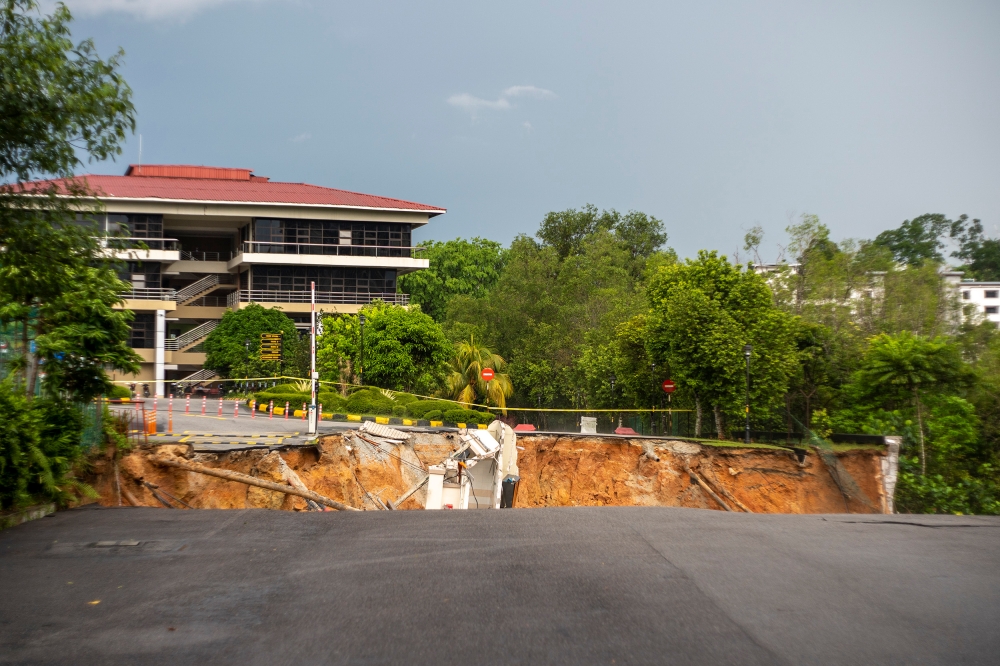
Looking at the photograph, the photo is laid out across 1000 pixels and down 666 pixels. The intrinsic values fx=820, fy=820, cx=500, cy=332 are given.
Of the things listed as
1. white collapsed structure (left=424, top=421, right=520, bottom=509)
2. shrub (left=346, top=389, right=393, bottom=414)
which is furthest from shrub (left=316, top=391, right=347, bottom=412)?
white collapsed structure (left=424, top=421, right=520, bottom=509)

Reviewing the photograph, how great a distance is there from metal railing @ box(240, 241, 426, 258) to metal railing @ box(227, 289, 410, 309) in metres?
2.98

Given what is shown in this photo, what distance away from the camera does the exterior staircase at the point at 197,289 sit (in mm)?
62688

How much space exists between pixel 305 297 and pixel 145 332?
11.4 metres

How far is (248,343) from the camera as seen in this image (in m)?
53.9

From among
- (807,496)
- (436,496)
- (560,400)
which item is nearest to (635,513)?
(436,496)

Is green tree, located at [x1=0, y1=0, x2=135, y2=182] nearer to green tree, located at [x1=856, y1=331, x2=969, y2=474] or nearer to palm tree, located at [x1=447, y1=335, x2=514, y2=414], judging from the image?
green tree, located at [x1=856, y1=331, x2=969, y2=474]

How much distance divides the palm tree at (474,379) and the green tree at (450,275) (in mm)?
23035

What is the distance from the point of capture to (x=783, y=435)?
31.7 m

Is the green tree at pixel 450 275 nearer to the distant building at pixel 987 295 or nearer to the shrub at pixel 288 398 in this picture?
the shrub at pixel 288 398

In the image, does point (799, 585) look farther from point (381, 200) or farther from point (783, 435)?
point (381, 200)

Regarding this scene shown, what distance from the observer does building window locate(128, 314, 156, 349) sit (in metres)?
57.6

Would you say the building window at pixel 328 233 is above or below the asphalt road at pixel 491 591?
above

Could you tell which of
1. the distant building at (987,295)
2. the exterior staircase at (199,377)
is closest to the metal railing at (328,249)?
the exterior staircase at (199,377)

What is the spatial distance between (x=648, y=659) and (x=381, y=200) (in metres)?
61.7
